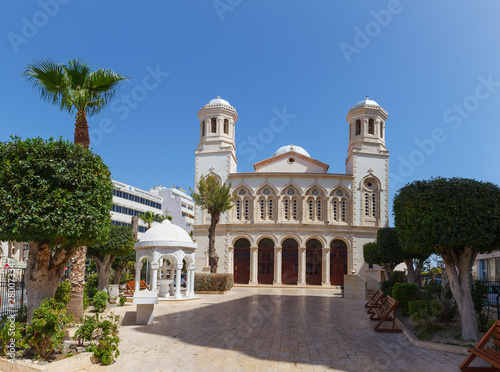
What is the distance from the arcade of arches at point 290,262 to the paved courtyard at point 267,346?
22.3 meters

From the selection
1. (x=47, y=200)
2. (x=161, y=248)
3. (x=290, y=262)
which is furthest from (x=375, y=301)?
(x=290, y=262)

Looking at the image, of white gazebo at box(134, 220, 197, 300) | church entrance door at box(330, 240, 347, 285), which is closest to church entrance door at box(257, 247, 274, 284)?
church entrance door at box(330, 240, 347, 285)

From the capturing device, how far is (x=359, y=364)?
26.3 feet

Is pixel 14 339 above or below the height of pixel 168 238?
below

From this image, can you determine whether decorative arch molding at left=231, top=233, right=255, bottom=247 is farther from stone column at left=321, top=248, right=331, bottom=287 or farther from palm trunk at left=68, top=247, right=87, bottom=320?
palm trunk at left=68, top=247, right=87, bottom=320

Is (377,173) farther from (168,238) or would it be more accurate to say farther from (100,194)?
(100,194)

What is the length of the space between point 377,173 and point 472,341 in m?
29.9

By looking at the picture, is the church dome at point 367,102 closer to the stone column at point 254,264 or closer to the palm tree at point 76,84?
the stone column at point 254,264

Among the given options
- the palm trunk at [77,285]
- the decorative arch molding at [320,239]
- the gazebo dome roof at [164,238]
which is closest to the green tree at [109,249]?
the gazebo dome roof at [164,238]

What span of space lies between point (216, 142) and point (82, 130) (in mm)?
27432

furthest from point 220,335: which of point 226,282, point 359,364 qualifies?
point 226,282

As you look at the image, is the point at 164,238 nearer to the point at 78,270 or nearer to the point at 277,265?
the point at 78,270

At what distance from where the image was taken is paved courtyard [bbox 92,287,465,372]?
25.9ft

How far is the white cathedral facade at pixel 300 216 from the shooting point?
37.1 metres
